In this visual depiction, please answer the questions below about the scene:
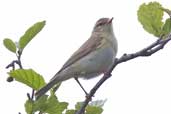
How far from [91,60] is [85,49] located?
10.6 inches

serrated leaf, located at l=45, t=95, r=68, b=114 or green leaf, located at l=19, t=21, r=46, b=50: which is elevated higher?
green leaf, located at l=19, t=21, r=46, b=50

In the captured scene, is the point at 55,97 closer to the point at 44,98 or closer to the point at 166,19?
the point at 44,98

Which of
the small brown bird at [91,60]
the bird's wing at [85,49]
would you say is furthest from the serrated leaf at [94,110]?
the bird's wing at [85,49]

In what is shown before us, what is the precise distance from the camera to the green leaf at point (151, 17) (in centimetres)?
302

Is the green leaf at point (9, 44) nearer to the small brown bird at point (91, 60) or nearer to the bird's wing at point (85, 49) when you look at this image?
the small brown bird at point (91, 60)

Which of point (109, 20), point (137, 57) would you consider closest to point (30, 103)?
point (137, 57)

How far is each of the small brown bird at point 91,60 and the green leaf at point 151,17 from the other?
7.13 feet

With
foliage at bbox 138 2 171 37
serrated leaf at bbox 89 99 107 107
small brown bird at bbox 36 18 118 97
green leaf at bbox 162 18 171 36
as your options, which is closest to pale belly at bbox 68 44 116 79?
small brown bird at bbox 36 18 118 97

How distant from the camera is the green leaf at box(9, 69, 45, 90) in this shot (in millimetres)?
2754

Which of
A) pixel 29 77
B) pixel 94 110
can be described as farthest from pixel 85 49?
pixel 29 77

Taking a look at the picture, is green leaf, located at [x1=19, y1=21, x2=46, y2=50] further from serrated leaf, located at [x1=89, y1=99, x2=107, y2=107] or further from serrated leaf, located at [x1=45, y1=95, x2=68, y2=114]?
serrated leaf, located at [x1=89, y1=99, x2=107, y2=107]

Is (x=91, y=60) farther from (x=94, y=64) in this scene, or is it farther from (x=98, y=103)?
(x=98, y=103)

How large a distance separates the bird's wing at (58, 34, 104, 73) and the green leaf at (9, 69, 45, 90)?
268cm

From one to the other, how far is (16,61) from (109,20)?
415cm
